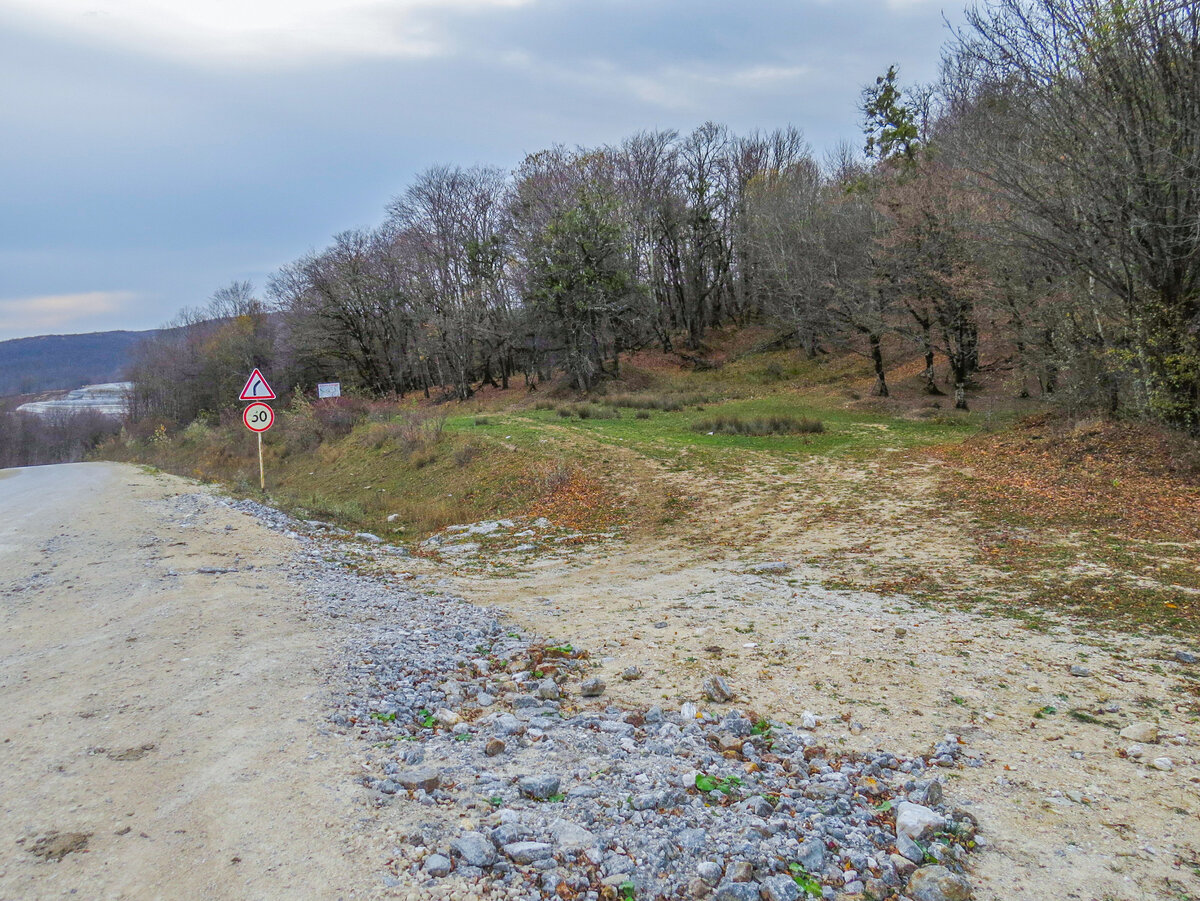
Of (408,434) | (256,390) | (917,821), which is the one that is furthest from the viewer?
(408,434)

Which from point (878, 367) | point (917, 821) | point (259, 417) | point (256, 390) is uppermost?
point (256, 390)

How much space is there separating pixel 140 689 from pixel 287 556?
4.69 metres

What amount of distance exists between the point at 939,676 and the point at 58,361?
183 meters

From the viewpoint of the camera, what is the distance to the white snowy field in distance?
72312 millimetres

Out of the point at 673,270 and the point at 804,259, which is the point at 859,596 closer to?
the point at 804,259

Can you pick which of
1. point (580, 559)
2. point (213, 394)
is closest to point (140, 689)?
point (580, 559)

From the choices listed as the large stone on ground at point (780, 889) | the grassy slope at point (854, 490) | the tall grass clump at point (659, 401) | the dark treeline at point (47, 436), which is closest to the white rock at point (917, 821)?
the large stone on ground at point (780, 889)

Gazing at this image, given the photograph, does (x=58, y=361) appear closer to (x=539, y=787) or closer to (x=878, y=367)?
(x=878, y=367)

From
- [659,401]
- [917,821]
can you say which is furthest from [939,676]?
[659,401]

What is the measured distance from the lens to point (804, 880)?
2617mm

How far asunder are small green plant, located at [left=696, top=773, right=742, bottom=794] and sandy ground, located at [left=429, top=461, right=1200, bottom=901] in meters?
0.89

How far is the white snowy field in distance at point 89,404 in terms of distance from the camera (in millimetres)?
72312

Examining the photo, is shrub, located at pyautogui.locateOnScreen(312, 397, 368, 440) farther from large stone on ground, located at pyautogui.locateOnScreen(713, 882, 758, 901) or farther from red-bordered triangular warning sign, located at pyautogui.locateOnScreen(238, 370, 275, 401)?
large stone on ground, located at pyautogui.locateOnScreen(713, 882, 758, 901)

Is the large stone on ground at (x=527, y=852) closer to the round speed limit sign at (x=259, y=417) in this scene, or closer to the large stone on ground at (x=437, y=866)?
the large stone on ground at (x=437, y=866)
